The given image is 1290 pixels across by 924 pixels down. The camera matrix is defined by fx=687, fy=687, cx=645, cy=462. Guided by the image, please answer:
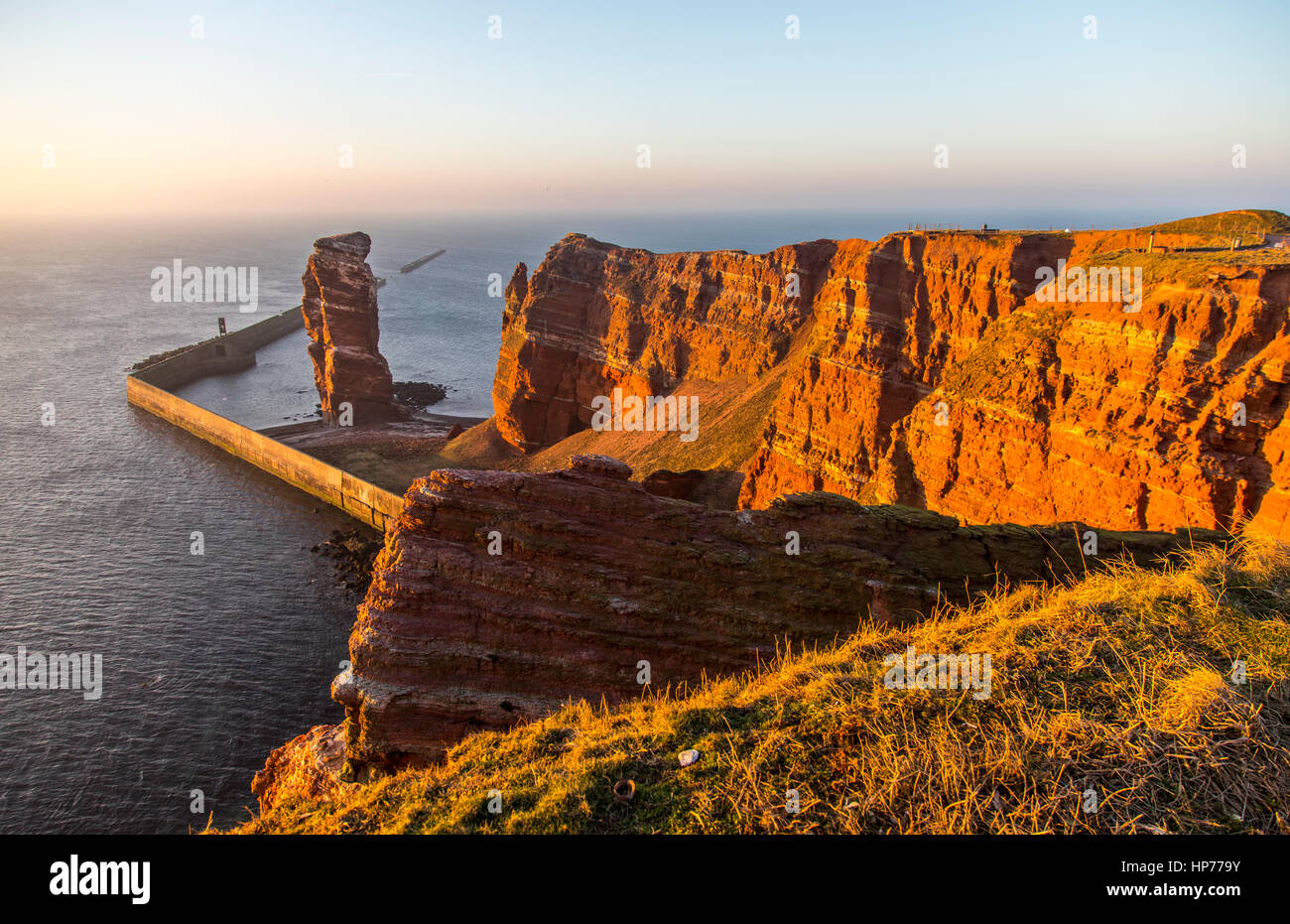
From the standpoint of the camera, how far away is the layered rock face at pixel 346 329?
61.6 meters

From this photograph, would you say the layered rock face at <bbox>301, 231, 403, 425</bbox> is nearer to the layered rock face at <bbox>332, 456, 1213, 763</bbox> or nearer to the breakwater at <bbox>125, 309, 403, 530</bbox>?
the breakwater at <bbox>125, 309, 403, 530</bbox>

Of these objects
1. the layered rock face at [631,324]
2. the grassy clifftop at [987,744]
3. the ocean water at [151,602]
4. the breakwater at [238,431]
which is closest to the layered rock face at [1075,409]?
the grassy clifftop at [987,744]

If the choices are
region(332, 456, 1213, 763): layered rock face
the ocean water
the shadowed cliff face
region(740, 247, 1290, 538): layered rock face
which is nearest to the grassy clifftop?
region(332, 456, 1213, 763): layered rock face

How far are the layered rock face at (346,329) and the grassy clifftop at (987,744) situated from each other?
196 ft

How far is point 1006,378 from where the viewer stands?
2397cm

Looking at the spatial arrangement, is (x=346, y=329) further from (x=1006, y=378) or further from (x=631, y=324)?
(x=1006, y=378)

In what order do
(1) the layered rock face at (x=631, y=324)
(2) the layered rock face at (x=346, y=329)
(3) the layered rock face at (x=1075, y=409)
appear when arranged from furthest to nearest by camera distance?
(2) the layered rock face at (x=346, y=329) → (1) the layered rock face at (x=631, y=324) → (3) the layered rock face at (x=1075, y=409)

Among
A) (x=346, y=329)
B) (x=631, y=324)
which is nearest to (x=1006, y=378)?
(x=631, y=324)

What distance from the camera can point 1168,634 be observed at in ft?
27.6

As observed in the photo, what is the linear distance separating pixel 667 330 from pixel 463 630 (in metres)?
36.7

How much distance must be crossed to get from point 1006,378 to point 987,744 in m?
20.4

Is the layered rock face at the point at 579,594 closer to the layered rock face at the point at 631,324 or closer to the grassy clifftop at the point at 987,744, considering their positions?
the grassy clifftop at the point at 987,744
